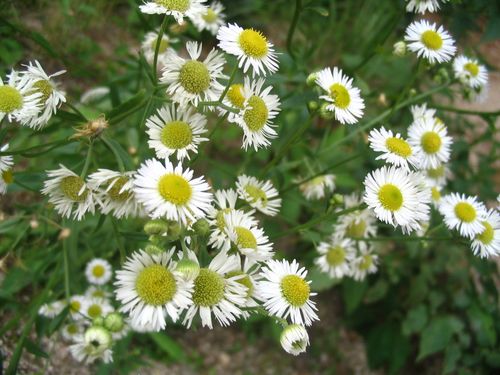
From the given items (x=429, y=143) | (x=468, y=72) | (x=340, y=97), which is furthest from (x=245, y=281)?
(x=468, y=72)

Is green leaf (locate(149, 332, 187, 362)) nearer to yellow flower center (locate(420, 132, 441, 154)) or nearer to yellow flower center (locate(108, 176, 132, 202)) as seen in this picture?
yellow flower center (locate(108, 176, 132, 202))

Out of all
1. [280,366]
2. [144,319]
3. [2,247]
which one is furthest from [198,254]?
[280,366]

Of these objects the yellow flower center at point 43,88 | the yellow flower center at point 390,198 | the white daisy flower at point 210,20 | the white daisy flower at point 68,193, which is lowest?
the white daisy flower at point 68,193

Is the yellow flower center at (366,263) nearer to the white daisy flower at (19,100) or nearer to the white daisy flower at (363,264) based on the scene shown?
the white daisy flower at (363,264)

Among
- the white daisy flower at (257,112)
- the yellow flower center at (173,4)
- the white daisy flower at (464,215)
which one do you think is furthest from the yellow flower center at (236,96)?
the white daisy flower at (464,215)

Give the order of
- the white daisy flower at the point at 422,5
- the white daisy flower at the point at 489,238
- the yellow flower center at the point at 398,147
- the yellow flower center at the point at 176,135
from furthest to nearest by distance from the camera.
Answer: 1. the white daisy flower at the point at 422,5
2. the white daisy flower at the point at 489,238
3. the yellow flower center at the point at 398,147
4. the yellow flower center at the point at 176,135

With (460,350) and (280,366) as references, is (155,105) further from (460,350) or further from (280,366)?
(460,350)

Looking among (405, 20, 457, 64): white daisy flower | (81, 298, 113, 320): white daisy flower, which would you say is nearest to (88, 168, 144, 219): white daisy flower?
(81, 298, 113, 320): white daisy flower
